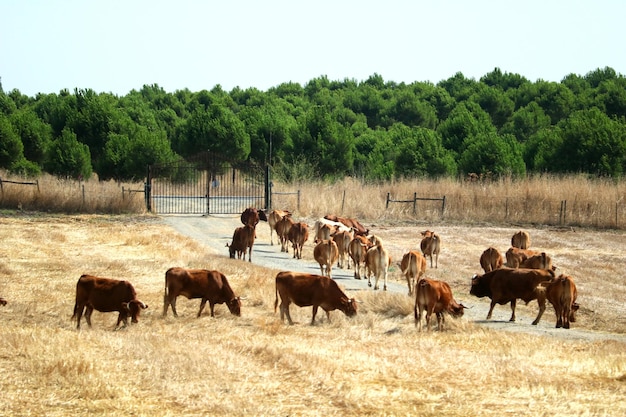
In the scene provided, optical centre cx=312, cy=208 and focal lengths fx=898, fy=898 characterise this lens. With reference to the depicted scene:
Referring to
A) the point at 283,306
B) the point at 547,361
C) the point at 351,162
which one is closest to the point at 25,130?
the point at 351,162

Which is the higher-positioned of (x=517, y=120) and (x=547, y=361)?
(x=517, y=120)

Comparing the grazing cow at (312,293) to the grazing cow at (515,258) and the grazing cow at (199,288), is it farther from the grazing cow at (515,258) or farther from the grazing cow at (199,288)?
the grazing cow at (515,258)

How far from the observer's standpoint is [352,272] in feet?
89.7

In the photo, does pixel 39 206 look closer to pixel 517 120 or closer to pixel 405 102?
pixel 517 120

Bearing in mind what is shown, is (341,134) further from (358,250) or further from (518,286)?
(518,286)

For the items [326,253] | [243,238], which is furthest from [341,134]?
[326,253]

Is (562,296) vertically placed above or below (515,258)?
below

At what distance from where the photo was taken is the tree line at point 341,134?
62.1 metres

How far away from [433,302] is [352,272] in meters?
10.2

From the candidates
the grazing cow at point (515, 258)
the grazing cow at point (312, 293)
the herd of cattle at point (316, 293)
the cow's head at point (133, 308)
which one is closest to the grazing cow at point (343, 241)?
the grazing cow at point (515, 258)

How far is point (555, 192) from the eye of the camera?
4488cm

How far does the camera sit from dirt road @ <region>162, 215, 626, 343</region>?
60.5 ft

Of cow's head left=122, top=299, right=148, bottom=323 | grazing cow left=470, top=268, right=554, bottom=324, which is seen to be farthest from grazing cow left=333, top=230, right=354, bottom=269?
cow's head left=122, top=299, right=148, bottom=323

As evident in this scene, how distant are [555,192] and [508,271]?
26721 mm
